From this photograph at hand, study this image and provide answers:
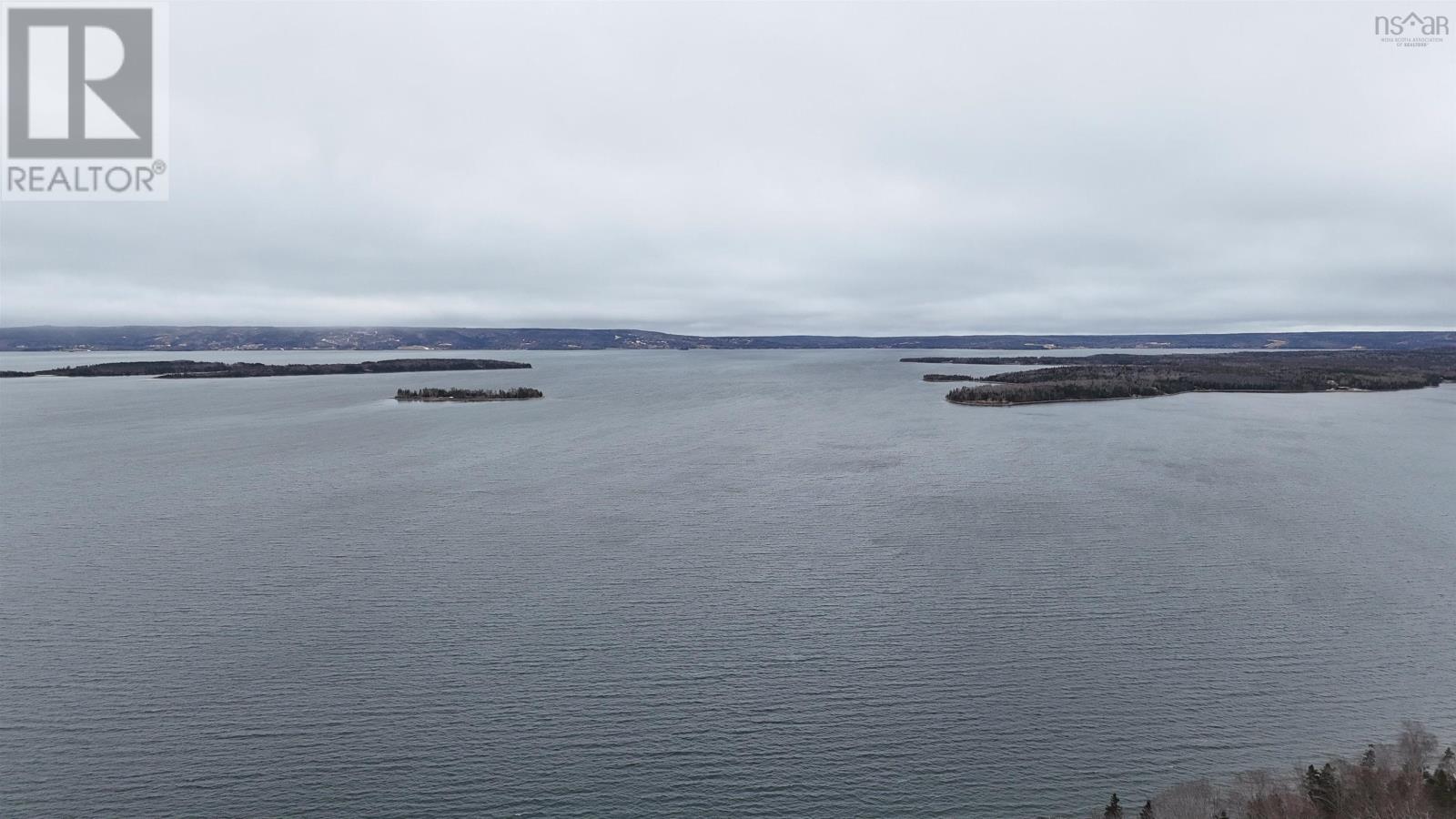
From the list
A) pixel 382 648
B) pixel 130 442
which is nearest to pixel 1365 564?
pixel 382 648

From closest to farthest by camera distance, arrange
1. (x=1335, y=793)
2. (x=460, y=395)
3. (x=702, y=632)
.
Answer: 1. (x=1335, y=793)
2. (x=702, y=632)
3. (x=460, y=395)

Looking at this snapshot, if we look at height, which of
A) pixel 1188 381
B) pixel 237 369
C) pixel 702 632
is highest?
pixel 237 369

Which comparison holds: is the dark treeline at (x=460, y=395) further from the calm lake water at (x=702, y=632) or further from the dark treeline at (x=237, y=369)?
the dark treeline at (x=237, y=369)

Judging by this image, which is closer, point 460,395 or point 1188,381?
point 460,395

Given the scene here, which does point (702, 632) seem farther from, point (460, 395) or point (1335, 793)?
point (460, 395)

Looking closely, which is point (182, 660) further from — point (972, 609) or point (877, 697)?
point (972, 609)

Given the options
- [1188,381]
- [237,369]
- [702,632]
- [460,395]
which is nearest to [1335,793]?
[702,632]
